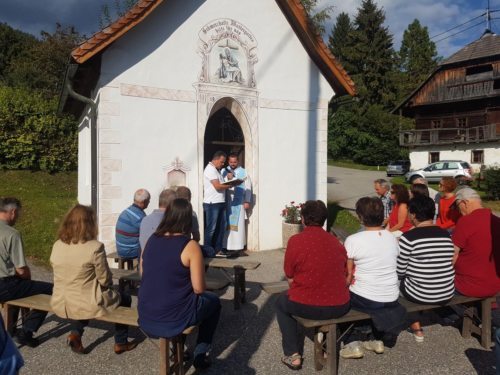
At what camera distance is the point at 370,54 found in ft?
151

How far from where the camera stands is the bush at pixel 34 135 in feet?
47.9

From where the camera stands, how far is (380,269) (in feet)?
12.2

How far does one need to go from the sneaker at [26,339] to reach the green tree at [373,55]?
4476cm

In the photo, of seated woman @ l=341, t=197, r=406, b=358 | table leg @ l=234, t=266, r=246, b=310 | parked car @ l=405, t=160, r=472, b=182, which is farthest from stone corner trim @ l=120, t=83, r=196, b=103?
parked car @ l=405, t=160, r=472, b=182

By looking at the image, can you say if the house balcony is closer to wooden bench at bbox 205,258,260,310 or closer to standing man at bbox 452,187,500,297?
standing man at bbox 452,187,500,297

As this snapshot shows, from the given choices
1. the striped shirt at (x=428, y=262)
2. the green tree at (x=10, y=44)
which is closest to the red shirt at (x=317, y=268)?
the striped shirt at (x=428, y=262)

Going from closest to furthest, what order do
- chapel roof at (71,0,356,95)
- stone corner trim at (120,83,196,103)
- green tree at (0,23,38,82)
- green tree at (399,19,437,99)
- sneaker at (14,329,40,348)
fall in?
sneaker at (14,329,40,348)
chapel roof at (71,0,356,95)
stone corner trim at (120,83,196,103)
green tree at (0,23,38,82)
green tree at (399,19,437,99)

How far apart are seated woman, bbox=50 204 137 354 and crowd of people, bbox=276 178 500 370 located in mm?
1565

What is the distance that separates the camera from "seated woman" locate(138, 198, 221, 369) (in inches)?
125

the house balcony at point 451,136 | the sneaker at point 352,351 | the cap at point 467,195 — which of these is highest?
the house balcony at point 451,136

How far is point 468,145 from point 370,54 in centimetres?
1873

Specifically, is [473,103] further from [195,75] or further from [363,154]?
[195,75]

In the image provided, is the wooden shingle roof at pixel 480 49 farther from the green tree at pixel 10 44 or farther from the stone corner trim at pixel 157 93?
the green tree at pixel 10 44

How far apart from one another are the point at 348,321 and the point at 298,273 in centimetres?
64
